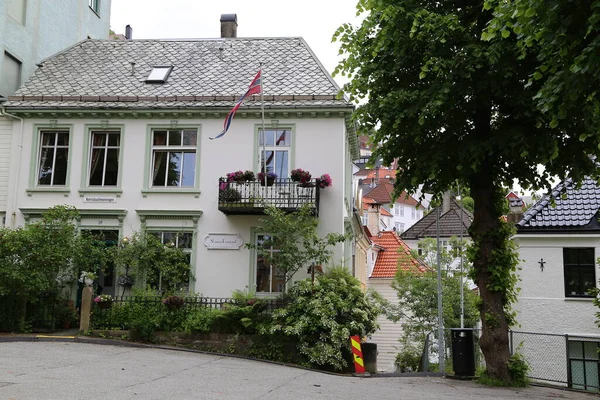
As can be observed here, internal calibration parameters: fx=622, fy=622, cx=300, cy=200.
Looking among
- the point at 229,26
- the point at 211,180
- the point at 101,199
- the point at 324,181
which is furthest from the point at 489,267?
the point at 229,26

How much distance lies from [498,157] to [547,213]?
9.12 meters

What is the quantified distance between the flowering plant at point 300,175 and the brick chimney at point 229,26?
9.17 meters

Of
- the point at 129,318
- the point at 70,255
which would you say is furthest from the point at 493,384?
the point at 70,255

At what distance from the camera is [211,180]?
19.6m

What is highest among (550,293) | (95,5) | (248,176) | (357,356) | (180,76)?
(95,5)

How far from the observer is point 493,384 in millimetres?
13148

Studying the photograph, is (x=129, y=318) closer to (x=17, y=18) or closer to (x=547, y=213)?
(x=17, y=18)

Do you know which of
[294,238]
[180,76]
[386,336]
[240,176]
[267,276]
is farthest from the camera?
[386,336]

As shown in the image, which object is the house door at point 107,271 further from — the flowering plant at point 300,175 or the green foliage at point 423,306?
the green foliage at point 423,306

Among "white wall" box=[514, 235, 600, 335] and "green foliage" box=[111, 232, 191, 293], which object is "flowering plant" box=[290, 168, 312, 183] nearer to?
"green foliage" box=[111, 232, 191, 293]

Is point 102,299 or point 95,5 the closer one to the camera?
point 102,299

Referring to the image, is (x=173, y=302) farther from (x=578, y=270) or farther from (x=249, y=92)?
(x=578, y=270)

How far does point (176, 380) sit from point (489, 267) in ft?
23.1

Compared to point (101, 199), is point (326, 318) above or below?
below
